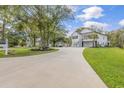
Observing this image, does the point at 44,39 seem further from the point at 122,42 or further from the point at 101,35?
the point at 101,35

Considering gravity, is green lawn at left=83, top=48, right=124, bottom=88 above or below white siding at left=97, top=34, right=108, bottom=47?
below

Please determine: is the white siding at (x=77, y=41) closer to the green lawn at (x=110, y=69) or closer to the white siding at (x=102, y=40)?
the white siding at (x=102, y=40)

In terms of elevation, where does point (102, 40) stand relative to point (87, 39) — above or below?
below

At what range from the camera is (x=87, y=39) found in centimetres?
5103

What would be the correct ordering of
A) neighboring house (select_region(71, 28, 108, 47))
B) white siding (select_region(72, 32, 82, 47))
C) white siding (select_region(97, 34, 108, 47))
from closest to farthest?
neighboring house (select_region(71, 28, 108, 47))
white siding (select_region(97, 34, 108, 47))
white siding (select_region(72, 32, 82, 47))

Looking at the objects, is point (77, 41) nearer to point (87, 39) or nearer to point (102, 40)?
point (87, 39)

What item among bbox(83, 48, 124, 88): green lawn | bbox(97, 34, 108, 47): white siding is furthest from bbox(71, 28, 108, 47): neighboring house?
bbox(83, 48, 124, 88): green lawn

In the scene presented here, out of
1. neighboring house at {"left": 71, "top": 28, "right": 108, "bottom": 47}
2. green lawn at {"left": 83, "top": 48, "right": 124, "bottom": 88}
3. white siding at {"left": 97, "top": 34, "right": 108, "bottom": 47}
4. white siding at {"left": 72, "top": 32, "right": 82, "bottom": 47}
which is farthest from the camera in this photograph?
white siding at {"left": 72, "top": 32, "right": 82, "bottom": 47}

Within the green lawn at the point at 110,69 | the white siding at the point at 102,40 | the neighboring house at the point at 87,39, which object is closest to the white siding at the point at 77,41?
the neighboring house at the point at 87,39

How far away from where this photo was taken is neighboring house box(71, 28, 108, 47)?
163ft

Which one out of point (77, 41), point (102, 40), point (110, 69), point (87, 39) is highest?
point (87, 39)

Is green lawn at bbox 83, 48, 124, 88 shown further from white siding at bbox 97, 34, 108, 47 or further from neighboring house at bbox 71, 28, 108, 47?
white siding at bbox 97, 34, 108, 47

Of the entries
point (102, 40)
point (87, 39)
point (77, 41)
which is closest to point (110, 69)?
point (87, 39)

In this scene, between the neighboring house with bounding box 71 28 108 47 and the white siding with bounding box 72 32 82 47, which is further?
the white siding with bounding box 72 32 82 47
